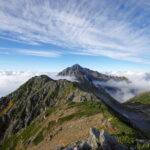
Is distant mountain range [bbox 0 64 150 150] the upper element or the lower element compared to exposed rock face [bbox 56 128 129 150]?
lower

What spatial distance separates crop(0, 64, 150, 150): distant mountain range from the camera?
159ft

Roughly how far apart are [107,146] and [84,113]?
38.6 metres

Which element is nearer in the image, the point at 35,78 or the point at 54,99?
the point at 54,99

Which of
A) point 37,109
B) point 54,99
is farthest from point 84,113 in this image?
point 37,109

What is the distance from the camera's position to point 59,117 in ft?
227

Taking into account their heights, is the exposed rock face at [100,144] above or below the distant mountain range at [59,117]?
above

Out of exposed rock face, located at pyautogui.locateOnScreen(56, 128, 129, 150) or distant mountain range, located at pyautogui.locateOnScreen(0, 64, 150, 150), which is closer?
exposed rock face, located at pyautogui.locateOnScreen(56, 128, 129, 150)

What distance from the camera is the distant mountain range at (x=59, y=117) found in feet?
159

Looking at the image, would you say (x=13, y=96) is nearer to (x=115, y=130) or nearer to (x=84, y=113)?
(x=84, y=113)

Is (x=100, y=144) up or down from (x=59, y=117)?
up

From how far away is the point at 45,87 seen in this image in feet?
440

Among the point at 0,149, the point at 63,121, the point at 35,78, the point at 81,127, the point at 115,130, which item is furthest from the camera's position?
the point at 35,78

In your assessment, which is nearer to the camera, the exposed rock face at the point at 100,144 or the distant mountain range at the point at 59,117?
the exposed rock face at the point at 100,144

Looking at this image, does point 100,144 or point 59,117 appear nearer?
point 100,144
